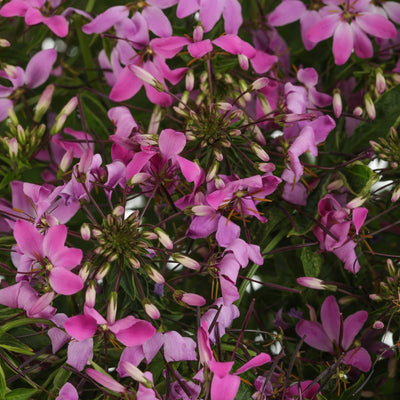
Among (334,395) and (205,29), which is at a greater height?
(205,29)

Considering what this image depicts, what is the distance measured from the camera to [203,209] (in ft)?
1.73

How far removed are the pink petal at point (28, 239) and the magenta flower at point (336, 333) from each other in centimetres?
23

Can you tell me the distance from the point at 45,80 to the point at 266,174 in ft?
0.75

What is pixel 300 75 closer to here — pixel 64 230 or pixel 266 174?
pixel 266 174

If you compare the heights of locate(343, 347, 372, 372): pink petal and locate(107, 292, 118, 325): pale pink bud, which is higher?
locate(107, 292, 118, 325): pale pink bud

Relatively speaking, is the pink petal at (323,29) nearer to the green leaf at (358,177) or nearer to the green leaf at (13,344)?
the green leaf at (358,177)

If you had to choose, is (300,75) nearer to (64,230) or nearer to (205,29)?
(205,29)

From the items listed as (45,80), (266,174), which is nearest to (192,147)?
(266,174)

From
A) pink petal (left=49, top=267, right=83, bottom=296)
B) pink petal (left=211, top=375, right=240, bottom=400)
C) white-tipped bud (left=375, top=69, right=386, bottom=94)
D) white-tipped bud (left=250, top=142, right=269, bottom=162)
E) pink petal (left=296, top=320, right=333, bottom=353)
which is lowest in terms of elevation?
pink petal (left=296, top=320, right=333, bottom=353)

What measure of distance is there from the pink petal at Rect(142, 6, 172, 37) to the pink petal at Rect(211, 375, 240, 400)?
29cm

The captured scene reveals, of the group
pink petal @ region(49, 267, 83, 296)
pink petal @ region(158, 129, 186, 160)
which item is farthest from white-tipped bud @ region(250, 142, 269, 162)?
pink petal @ region(49, 267, 83, 296)

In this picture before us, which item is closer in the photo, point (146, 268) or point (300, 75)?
point (146, 268)

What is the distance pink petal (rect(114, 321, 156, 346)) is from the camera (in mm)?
508

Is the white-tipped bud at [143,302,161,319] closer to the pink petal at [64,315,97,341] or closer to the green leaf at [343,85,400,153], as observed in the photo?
the pink petal at [64,315,97,341]
